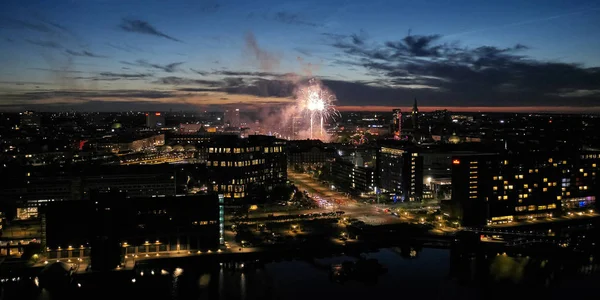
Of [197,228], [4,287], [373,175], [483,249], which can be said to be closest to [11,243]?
[4,287]

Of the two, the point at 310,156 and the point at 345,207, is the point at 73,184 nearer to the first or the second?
the point at 345,207

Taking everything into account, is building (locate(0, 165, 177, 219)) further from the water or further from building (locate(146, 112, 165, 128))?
building (locate(146, 112, 165, 128))

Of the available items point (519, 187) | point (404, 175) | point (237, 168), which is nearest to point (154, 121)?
point (237, 168)

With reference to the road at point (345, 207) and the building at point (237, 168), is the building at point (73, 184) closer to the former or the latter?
the building at point (237, 168)

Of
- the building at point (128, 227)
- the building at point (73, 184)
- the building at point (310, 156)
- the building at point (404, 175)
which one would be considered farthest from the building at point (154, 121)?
the building at point (128, 227)

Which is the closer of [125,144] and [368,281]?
[368,281]

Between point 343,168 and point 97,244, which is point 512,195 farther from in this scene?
point 97,244
